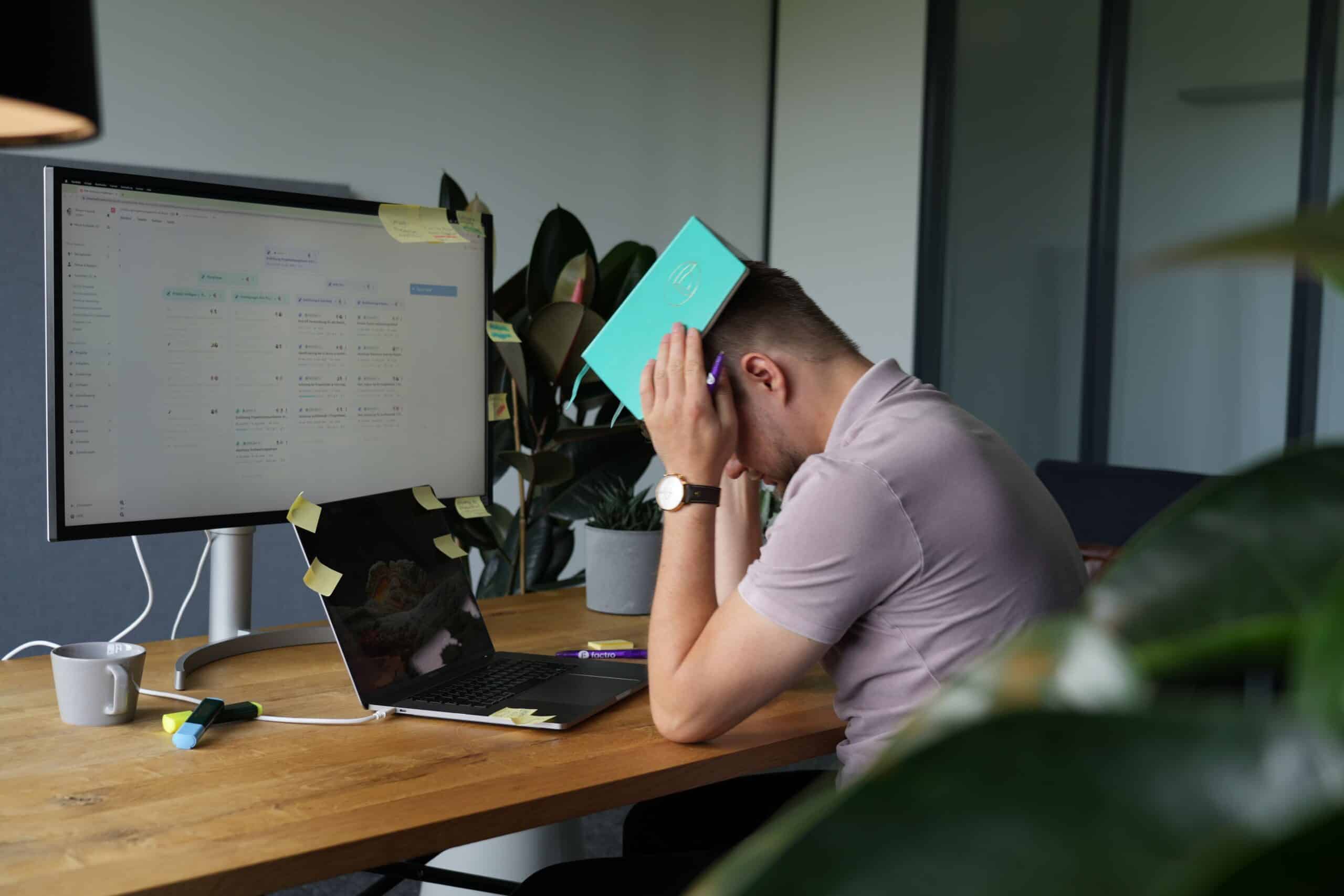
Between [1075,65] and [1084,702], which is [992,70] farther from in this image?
[1084,702]

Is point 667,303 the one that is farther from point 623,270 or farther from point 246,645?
point 623,270

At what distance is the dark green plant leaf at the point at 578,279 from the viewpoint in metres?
2.03

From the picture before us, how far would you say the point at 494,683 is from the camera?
1.35 meters

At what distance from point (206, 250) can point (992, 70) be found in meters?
3.55

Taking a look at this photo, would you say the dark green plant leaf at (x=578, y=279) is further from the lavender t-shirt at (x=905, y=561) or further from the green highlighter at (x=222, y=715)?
the green highlighter at (x=222, y=715)

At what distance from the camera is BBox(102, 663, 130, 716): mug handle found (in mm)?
1166

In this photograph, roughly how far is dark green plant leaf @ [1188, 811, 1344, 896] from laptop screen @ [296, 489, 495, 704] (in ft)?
3.88

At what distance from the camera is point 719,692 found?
1.15 m

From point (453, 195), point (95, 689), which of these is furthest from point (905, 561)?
point (453, 195)

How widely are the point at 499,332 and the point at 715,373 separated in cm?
42

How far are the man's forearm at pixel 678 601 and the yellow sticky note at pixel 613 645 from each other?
23 centimetres

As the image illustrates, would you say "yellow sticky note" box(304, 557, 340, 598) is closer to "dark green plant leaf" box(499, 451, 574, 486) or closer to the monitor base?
the monitor base

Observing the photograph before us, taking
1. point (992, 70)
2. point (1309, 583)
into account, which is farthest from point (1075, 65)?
point (1309, 583)

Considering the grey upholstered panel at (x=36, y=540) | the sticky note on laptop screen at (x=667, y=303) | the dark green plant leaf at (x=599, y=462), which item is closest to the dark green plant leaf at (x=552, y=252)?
the dark green plant leaf at (x=599, y=462)
